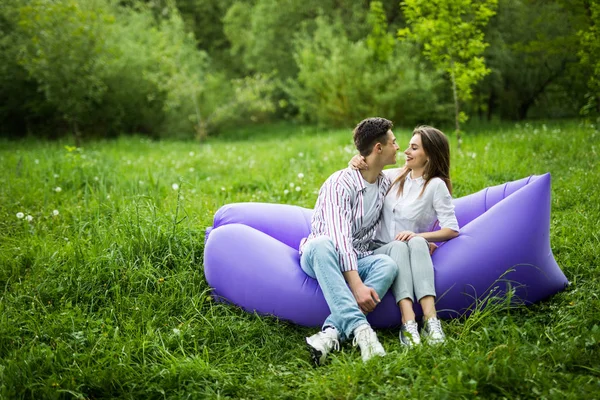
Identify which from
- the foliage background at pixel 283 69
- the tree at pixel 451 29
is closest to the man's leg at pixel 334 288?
the tree at pixel 451 29

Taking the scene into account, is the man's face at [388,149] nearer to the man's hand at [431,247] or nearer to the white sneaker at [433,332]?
the man's hand at [431,247]

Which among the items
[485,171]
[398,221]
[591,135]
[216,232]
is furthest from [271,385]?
[591,135]

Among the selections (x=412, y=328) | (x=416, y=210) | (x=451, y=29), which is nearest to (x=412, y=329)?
(x=412, y=328)

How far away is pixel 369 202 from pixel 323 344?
3.35ft

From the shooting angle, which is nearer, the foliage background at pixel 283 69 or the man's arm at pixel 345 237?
the man's arm at pixel 345 237

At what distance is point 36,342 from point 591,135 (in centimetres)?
683

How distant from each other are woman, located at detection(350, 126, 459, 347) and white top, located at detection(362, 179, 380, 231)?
4.3 inches

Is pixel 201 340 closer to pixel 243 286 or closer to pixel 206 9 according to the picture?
pixel 243 286

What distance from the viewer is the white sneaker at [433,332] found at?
2.90m

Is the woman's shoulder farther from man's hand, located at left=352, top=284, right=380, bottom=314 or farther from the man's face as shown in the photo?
man's hand, located at left=352, top=284, right=380, bottom=314

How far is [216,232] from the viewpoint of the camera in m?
3.51

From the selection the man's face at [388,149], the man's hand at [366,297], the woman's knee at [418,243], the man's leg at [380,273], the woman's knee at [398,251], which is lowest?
the man's hand at [366,297]

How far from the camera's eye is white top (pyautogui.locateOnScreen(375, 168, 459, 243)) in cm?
344

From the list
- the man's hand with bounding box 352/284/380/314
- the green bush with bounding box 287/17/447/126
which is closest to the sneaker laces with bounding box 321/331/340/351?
the man's hand with bounding box 352/284/380/314
